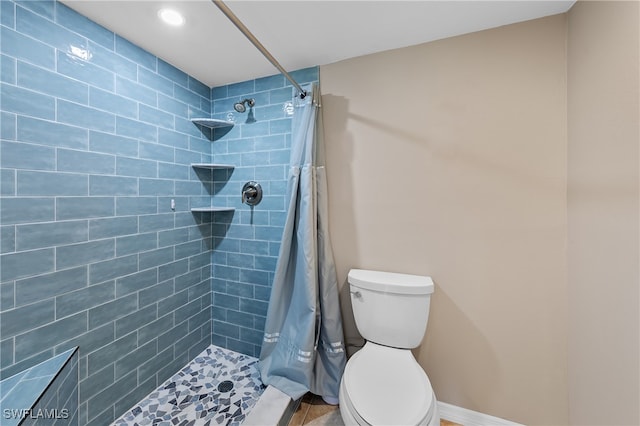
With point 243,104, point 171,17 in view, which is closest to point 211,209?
point 243,104

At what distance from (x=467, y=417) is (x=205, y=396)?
1623 mm

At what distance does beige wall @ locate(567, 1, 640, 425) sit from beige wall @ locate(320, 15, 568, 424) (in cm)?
7

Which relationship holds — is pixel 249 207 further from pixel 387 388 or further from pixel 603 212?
pixel 603 212

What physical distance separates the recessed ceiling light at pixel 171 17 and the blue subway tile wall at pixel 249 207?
0.63 m

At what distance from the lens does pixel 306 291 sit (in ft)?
4.97

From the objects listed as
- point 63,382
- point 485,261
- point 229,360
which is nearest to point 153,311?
point 63,382

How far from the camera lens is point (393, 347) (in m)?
1.35

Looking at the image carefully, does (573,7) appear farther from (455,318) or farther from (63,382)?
(63,382)

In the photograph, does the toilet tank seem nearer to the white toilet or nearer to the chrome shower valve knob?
the white toilet

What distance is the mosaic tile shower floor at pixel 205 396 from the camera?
1403 millimetres

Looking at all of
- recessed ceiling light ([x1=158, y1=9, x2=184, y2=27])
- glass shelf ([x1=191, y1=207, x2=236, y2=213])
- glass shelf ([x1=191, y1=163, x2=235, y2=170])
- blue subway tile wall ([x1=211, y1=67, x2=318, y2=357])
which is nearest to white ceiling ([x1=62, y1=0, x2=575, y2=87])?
recessed ceiling light ([x1=158, y1=9, x2=184, y2=27])

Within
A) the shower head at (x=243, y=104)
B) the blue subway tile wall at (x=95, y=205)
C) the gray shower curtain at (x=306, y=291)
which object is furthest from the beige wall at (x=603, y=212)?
the blue subway tile wall at (x=95, y=205)

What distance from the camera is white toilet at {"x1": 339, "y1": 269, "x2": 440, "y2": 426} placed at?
38.1 inches

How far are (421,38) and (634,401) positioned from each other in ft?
6.17
